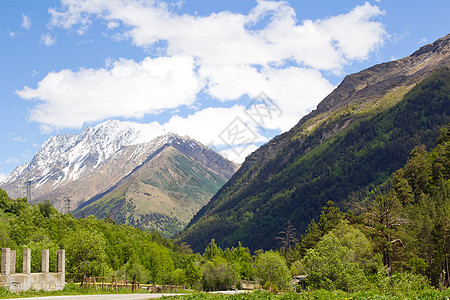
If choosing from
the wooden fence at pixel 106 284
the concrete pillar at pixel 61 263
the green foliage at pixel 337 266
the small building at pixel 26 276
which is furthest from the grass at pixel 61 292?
the green foliage at pixel 337 266

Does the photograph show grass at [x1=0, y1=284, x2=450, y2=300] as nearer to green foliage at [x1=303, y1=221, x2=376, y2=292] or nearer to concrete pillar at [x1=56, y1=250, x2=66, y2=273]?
concrete pillar at [x1=56, y1=250, x2=66, y2=273]

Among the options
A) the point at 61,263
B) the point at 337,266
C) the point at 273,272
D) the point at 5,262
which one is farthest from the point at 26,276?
the point at 273,272

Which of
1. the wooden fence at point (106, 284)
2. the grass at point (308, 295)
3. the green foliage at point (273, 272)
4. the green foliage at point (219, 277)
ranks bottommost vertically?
the green foliage at point (219, 277)

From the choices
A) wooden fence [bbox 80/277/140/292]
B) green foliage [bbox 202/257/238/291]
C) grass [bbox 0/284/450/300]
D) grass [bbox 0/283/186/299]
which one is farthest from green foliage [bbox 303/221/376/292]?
green foliage [bbox 202/257/238/291]

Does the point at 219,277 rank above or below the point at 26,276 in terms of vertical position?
below

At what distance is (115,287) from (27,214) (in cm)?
13575

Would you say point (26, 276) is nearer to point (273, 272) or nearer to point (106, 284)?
point (106, 284)

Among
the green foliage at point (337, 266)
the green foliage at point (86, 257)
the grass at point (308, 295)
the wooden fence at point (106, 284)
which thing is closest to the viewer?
the grass at point (308, 295)

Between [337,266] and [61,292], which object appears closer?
[61,292]

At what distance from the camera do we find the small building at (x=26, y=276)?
2084 inches

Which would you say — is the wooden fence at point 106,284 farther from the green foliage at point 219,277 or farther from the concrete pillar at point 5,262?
the green foliage at point 219,277

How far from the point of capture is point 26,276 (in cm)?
5481

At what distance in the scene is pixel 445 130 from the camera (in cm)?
16150

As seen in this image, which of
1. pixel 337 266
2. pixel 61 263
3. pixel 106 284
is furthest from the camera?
pixel 106 284
